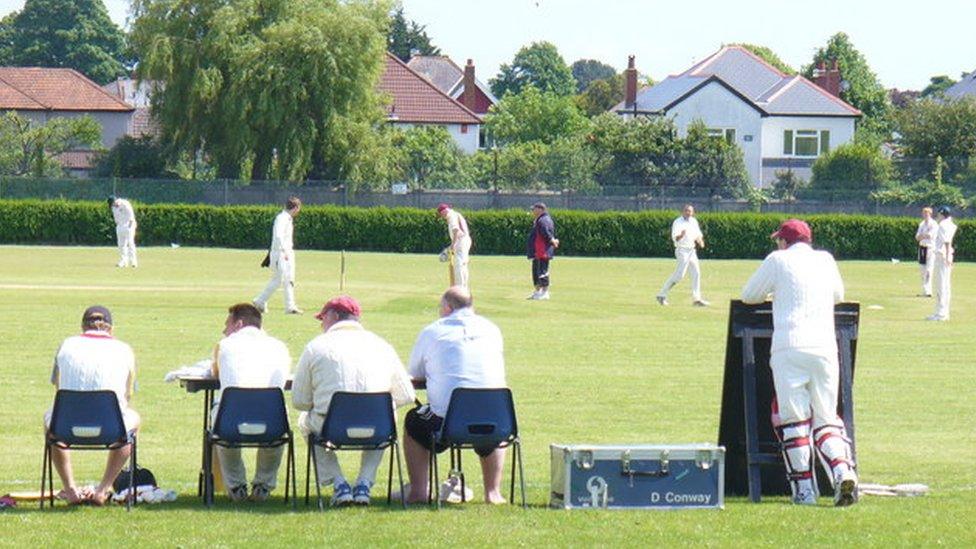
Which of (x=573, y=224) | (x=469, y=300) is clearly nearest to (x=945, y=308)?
(x=469, y=300)

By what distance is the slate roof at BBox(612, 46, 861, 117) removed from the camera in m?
101

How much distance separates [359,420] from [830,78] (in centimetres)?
10609

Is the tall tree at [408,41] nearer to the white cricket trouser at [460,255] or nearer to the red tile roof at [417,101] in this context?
the red tile roof at [417,101]

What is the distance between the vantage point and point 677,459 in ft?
36.5

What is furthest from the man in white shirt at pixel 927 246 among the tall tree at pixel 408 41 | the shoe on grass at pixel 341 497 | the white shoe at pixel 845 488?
the tall tree at pixel 408 41

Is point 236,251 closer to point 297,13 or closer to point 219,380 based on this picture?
point 297,13

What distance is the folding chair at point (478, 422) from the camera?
11.2 meters

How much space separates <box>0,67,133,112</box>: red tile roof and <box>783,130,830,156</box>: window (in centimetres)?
3774

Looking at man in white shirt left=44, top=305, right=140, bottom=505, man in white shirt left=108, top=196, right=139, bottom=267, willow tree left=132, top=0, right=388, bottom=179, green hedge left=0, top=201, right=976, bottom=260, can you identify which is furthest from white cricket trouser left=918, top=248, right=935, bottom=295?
willow tree left=132, top=0, right=388, bottom=179

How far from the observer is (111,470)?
36.4 feet

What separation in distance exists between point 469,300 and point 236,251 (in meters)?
45.8

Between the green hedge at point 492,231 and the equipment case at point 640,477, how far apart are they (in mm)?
48583

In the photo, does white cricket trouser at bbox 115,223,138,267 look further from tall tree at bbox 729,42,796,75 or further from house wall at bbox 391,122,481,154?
tall tree at bbox 729,42,796,75

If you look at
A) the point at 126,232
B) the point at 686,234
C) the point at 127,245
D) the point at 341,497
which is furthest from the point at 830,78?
the point at 341,497
